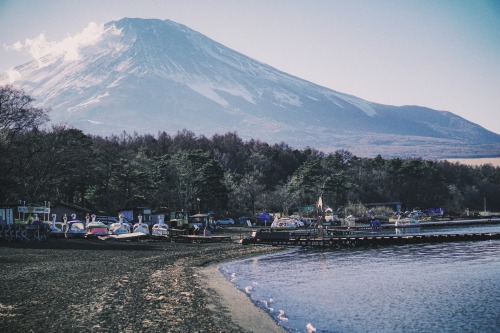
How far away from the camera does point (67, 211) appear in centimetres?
5441

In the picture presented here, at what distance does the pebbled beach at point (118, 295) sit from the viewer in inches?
587

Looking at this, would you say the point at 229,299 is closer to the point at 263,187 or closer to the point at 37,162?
the point at 37,162

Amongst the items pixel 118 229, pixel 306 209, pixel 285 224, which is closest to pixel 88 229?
pixel 118 229

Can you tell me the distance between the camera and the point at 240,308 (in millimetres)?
18453

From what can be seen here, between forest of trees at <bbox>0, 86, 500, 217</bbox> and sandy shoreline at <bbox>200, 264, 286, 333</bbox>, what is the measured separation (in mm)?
29397

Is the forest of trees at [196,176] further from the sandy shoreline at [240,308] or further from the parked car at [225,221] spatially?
the sandy shoreline at [240,308]

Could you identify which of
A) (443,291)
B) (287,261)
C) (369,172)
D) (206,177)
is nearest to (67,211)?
(206,177)

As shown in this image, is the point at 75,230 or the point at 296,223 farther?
the point at 296,223

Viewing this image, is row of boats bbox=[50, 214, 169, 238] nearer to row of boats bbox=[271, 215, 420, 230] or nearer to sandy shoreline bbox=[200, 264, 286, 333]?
row of boats bbox=[271, 215, 420, 230]

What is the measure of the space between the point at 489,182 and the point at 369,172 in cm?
2891

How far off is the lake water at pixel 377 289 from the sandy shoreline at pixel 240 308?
0.40m

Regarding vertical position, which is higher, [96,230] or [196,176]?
[196,176]

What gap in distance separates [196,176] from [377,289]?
5265 centimetres

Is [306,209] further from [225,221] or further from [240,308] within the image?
[240,308]
